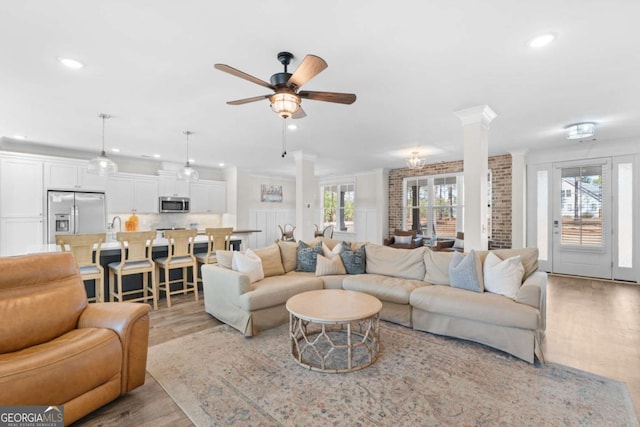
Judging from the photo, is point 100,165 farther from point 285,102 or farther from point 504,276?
point 504,276

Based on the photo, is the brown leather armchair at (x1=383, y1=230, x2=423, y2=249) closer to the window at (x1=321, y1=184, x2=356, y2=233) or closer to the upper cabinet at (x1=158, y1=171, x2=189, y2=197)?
the window at (x1=321, y1=184, x2=356, y2=233)

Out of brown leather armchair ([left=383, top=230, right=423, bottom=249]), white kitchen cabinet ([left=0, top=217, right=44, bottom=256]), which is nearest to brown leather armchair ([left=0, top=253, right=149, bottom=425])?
white kitchen cabinet ([left=0, top=217, right=44, bottom=256])

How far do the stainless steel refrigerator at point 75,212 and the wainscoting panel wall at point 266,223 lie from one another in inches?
147

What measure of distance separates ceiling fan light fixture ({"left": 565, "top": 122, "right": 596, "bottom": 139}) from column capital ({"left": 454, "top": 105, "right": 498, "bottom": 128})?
1.48 metres

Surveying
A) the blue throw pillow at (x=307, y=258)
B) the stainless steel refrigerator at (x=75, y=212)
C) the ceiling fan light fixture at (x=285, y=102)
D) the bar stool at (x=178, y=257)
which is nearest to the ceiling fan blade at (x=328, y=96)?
the ceiling fan light fixture at (x=285, y=102)

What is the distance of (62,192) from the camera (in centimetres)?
537

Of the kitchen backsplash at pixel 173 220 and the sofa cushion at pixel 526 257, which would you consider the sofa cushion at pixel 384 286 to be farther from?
the kitchen backsplash at pixel 173 220

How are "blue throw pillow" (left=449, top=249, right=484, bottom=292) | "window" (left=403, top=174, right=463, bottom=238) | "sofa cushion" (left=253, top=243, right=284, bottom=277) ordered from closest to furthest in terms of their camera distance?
1. "blue throw pillow" (left=449, top=249, right=484, bottom=292)
2. "sofa cushion" (left=253, top=243, right=284, bottom=277)
3. "window" (left=403, top=174, right=463, bottom=238)

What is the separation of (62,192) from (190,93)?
4040mm

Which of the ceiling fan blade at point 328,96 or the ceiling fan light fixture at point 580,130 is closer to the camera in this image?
the ceiling fan blade at point 328,96

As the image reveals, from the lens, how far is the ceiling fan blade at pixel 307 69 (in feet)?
6.23

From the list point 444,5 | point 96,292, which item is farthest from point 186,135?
point 444,5

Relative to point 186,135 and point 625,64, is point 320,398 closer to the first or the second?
point 625,64

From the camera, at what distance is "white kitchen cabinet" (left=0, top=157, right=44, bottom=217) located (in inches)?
191
